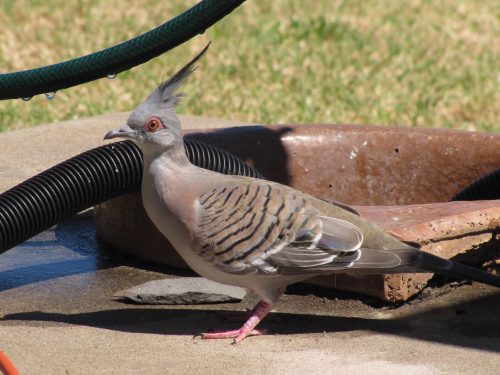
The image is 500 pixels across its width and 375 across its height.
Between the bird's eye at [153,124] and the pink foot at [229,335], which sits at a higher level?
the bird's eye at [153,124]

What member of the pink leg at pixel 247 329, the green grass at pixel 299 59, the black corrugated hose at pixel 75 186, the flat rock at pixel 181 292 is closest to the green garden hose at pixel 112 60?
the black corrugated hose at pixel 75 186

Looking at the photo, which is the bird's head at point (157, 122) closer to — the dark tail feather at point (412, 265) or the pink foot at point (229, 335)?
the pink foot at point (229, 335)

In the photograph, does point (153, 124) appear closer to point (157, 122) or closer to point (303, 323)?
point (157, 122)

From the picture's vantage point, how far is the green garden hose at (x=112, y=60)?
14.6 feet

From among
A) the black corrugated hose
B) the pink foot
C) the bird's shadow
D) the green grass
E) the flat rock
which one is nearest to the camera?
the pink foot

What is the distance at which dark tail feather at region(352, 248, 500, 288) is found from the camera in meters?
3.71

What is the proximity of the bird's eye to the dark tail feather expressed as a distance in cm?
84

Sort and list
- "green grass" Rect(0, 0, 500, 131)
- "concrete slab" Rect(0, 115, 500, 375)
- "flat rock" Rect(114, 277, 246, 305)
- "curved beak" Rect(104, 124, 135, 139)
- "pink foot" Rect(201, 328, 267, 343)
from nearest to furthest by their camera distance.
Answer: "concrete slab" Rect(0, 115, 500, 375) → "curved beak" Rect(104, 124, 135, 139) → "pink foot" Rect(201, 328, 267, 343) → "flat rock" Rect(114, 277, 246, 305) → "green grass" Rect(0, 0, 500, 131)

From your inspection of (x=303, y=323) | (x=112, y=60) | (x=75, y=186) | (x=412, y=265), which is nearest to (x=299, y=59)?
(x=112, y=60)

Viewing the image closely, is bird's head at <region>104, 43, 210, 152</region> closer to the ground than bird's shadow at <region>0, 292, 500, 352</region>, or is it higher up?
higher up

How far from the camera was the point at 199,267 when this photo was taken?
12.3 feet

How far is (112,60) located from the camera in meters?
4.49

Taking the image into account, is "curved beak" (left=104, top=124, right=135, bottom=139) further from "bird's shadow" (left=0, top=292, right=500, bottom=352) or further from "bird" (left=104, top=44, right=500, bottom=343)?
"bird's shadow" (left=0, top=292, right=500, bottom=352)

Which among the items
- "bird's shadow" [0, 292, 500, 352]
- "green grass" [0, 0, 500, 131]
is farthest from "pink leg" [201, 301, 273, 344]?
"green grass" [0, 0, 500, 131]
